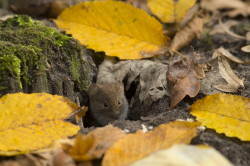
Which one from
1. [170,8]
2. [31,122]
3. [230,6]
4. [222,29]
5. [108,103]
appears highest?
[230,6]

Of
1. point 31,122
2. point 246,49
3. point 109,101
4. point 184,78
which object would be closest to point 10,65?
point 31,122

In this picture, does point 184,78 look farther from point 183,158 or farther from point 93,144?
point 183,158

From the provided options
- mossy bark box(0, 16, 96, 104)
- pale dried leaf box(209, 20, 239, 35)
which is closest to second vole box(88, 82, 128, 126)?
mossy bark box(0, 16, 96, 104)

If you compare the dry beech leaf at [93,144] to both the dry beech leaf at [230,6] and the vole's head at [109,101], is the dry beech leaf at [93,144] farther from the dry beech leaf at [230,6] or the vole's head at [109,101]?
the dry beech leaf at [230,6]

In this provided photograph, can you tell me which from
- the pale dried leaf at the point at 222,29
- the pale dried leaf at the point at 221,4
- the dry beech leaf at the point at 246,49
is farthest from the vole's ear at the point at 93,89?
the pale dried leaf at the point at 221,4

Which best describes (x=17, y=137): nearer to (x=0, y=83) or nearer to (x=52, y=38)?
(x=0, y=83)

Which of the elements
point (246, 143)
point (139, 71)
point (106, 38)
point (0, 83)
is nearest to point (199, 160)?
point (246, 143)
